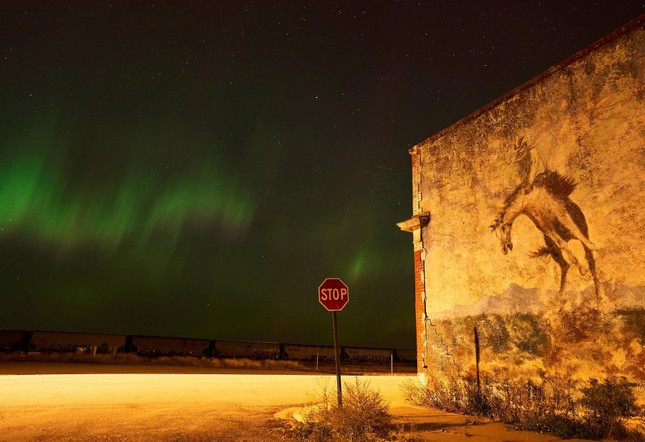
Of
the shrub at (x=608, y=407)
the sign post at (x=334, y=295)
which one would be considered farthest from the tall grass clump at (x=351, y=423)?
the shrub at (x=608, y=407)

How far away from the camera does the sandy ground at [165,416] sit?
6.20 m

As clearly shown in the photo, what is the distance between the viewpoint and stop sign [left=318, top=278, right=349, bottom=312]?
25.9 feet

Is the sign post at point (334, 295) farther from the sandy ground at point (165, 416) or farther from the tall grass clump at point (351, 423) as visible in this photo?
the sandy ground at point (165, 416)

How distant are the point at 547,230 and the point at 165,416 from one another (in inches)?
305

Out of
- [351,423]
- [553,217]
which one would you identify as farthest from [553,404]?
[351,423]

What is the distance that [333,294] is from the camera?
8.02 metres

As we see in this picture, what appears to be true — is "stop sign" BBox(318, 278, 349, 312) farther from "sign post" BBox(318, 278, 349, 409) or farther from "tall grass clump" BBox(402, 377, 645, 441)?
"tall grass clump" BBox(402, 377, 645, 441)

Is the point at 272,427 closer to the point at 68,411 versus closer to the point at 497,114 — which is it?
A: the point at 68,411

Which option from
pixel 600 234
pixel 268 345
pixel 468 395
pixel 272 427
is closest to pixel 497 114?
pixel 600 234

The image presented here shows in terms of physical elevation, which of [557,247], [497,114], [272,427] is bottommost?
[272,427]

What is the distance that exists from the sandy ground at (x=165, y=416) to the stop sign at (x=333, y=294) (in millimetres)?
2139

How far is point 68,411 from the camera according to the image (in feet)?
25.3

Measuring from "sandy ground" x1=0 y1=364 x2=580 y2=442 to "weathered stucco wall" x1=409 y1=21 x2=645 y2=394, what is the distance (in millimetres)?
1700

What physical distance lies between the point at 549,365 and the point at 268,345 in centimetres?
2304
